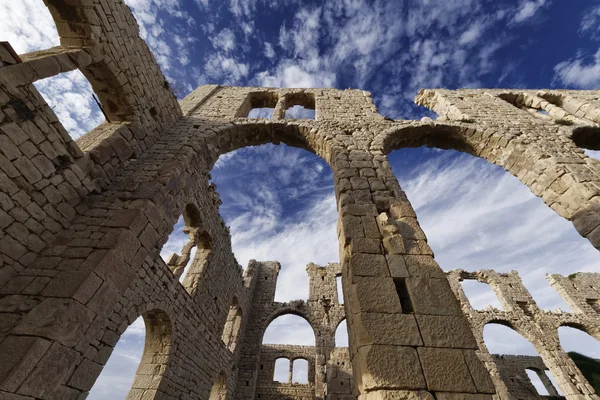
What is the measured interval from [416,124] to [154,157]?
628 centimetres

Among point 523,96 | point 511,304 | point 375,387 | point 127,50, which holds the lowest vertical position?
point 375,387

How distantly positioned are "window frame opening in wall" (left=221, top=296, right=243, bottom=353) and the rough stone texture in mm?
12968

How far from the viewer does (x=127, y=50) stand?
5.16 m

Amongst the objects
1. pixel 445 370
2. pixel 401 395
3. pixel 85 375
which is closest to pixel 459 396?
pixel 445 370

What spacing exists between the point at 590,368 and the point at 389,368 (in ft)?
78.2

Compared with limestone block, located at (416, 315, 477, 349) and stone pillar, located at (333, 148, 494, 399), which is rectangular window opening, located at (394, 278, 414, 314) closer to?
stone pillar, located at (333, 148, 494, 399)

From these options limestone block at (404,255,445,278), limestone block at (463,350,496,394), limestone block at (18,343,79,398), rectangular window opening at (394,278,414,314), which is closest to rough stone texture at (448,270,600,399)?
limestone block at (404,255,445,278)

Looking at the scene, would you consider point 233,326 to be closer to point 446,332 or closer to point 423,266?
point 423,266

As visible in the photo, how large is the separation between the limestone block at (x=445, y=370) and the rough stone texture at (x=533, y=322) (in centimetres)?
1494

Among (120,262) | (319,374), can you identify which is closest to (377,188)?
(120,262)

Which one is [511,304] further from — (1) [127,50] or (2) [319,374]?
(1) [127,50]

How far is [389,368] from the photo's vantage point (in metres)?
2.46

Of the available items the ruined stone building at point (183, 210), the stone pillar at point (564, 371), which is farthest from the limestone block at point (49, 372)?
the stone pillar at point (564, 371)

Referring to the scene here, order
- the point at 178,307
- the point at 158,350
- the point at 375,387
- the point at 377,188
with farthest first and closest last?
1. the point at 178,307
2. the point at 158,350
3. the point at 377,188
4. the point at 375,387
